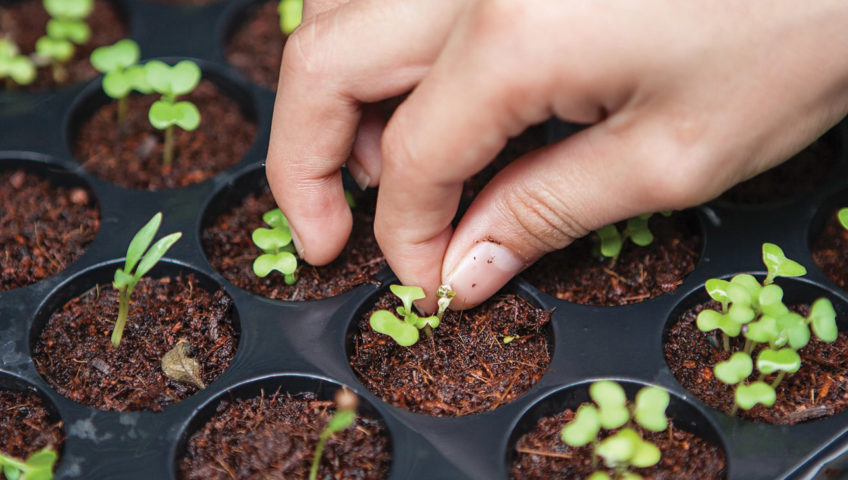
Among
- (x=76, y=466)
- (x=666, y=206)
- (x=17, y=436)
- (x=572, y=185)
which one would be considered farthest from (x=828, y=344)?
(x=17, y=436)

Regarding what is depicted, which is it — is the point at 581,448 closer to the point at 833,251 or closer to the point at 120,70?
the point at 833,251

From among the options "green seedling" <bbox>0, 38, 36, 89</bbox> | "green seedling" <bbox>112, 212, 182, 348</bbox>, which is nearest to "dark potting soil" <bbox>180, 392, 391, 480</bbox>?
"green seedling" <bbox>112, 212, 182, 348</bbox>

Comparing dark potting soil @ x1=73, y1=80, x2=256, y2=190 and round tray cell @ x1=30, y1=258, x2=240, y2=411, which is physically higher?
dark potting soil @ x1=73, y1=80, x2=256, y2=190

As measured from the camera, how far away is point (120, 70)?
162cm

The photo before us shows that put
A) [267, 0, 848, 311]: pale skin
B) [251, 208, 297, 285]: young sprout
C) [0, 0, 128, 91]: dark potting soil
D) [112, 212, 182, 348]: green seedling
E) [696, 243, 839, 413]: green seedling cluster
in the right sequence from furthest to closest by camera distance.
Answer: [0, 0, 128, 91]: dark potting soil, [251, 208, 297, 285]: young sprout, [112, 212, 182, 348]: green seedling, [696, 243, 839, 413]: green seedling cluster, [267, 0, 848, 311]: pale skin

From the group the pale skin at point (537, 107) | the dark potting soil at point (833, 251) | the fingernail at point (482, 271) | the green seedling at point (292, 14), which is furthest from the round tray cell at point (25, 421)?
the dark potting soil at point (833, 251)

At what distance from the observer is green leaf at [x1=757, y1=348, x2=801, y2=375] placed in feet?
3.80

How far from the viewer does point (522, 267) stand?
4.44ft

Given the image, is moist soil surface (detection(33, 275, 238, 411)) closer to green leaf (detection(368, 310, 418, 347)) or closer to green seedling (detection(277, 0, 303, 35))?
green leaf (detection(368, 310, 418, 347))

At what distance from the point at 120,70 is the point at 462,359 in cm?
88

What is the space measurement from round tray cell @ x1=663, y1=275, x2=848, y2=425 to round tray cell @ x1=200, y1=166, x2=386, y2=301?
523mm

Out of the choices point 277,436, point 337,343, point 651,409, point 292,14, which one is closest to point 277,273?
point 337,343

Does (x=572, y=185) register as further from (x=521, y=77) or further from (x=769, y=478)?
(x=769, y=478)

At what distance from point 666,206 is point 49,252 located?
1.09m
